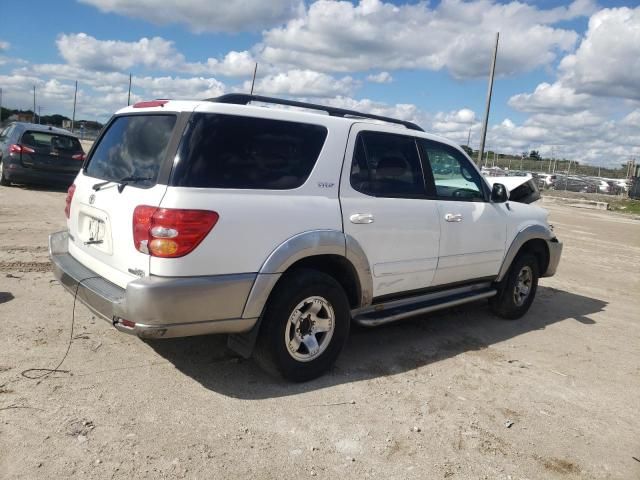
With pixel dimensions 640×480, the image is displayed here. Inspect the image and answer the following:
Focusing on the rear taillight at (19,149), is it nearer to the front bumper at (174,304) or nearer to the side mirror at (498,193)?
the front bumper at (174,304)

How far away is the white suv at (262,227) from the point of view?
316cm

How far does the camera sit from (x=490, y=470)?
305 centimetres

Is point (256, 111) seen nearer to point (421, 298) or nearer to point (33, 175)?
point (421, 298)

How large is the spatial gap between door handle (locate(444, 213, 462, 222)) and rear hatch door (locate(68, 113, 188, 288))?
2.50 metres

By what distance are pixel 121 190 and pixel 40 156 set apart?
403 inches

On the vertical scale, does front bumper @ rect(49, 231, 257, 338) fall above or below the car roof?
below

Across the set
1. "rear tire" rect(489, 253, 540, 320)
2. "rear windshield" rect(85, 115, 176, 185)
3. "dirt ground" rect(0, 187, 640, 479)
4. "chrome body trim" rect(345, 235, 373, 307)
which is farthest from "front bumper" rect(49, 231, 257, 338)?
"rear tire" rect(489, 253, 540, 320)

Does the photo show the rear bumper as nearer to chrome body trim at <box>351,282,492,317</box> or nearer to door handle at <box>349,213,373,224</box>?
chrome body trim at <box>351,282,492,317</box>

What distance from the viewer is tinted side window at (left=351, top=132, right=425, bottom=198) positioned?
13.4 feet

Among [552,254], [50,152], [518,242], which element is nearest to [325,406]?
[518,242]

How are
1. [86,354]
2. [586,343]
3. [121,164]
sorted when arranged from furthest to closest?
[586,343]
[86,354]
[121,164]

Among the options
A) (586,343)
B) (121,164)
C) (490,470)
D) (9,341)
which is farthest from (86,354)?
(586,343)

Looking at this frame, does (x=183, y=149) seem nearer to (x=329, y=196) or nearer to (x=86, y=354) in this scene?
(x=329, y=196)

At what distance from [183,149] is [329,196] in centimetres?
110
